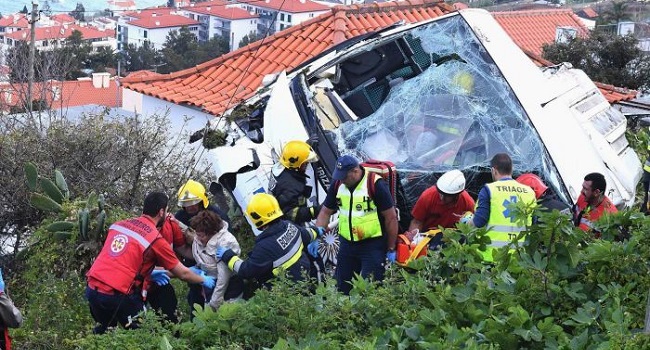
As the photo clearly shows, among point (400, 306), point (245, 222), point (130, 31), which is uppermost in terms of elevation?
point (400, 306)

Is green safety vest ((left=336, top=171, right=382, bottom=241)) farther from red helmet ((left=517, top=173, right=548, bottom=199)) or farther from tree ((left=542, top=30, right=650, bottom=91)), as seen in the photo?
tree ((left=542, top=30, right=650, bottom=91))

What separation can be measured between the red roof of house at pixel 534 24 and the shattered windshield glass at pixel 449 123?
61.4ft

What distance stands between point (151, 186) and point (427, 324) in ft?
16.8

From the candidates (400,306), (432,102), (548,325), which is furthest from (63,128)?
(548,325)

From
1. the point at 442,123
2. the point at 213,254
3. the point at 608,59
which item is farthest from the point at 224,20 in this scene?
the point at 213,254

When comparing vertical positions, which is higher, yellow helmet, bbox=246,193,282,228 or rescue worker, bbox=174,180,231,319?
yellow helmet, bbox=246,193,282,228

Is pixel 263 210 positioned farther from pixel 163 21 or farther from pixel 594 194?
pixel 163 21

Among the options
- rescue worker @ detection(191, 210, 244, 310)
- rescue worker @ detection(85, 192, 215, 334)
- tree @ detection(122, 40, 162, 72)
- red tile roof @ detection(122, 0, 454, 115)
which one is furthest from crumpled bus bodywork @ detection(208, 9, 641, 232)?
tree @ detection(122, 40, 162, 72)

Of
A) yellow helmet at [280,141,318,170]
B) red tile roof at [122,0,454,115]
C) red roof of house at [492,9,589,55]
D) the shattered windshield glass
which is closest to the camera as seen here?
yellow helmet at [280,141,318,170]

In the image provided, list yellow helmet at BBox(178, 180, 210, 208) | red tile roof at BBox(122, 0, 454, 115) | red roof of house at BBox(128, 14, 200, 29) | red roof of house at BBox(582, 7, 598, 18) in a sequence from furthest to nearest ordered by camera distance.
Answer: red roof of house at BBox(128, 14, 200, 29) < red roof of house at BBox(582, 7, 598, 18) < red tile roof at BBox(122, 0, 454, 115) < yellow helmet at BBox(178, 180, 210, 208)

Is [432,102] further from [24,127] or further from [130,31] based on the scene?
[130,31]

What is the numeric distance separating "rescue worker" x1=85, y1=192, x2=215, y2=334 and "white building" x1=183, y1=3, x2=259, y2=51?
63.4 meters

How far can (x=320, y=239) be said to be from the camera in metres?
7.64

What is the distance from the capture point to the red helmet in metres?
7.35
